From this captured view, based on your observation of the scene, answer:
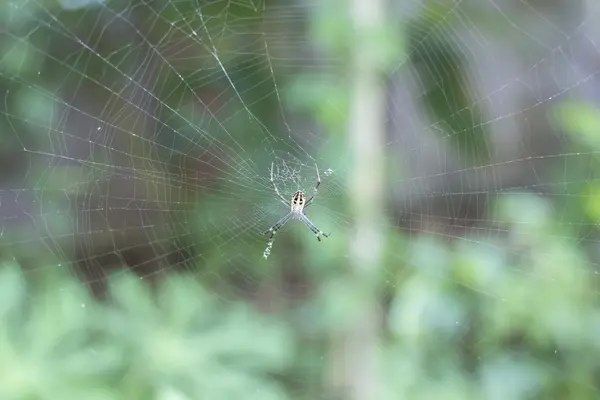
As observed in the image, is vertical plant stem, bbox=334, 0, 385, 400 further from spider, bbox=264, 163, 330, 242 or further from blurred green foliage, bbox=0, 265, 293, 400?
spider, bbox=264, 163, 330, 242

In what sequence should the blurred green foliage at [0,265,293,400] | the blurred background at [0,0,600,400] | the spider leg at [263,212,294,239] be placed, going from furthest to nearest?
the spider leg at [263,212,294,239], the blurred background at [0,0,600,400], the blurred green foliage at [0,265,293,400]

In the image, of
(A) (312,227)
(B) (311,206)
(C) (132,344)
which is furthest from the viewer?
(B) (311,206)

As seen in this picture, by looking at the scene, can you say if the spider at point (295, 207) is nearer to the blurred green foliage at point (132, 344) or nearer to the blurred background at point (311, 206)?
the blurred background at point (311, 206)

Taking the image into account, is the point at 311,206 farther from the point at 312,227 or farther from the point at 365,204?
the point at 365,204

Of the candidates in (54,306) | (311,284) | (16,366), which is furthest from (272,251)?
(16,366)

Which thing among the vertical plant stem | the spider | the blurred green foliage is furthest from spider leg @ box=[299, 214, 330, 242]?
the blurred green foliage

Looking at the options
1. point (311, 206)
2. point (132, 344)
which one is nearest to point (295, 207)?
point (311, 206)

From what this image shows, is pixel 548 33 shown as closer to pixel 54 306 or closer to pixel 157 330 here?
pixel 157 330
